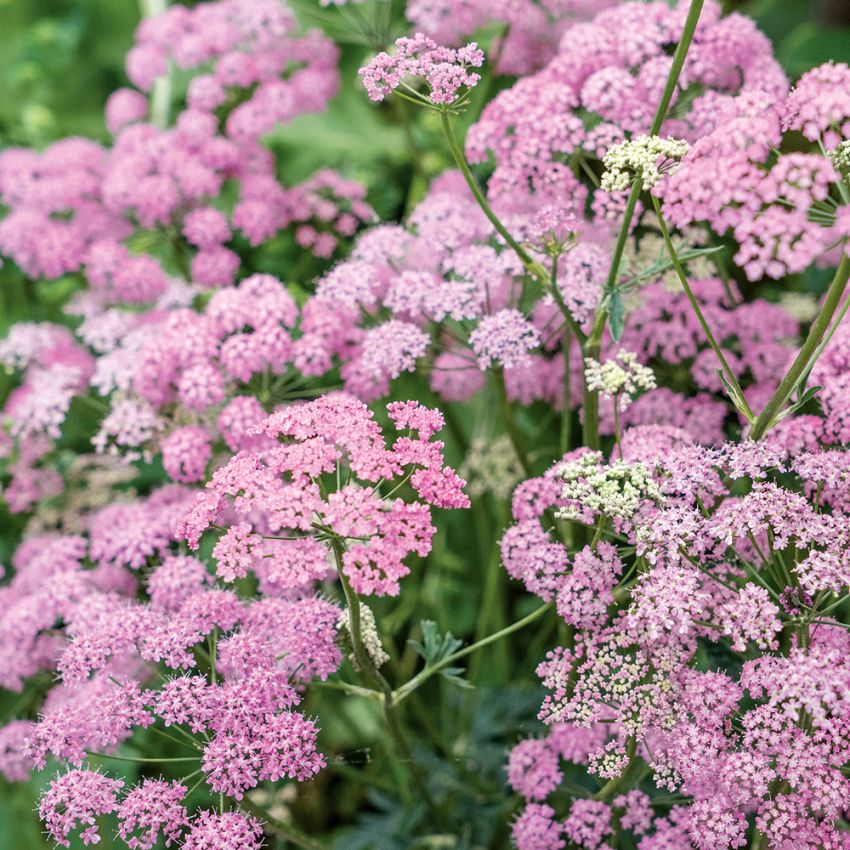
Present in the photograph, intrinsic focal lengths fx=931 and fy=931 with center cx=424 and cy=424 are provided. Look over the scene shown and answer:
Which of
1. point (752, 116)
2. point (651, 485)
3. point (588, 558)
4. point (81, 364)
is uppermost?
point (752, 116)

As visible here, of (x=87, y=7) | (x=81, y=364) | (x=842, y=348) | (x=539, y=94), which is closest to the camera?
(x=842, y=348)

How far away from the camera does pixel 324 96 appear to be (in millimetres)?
2068

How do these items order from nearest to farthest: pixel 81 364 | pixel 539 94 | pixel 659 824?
pixel 659 824
pixel 539 94
pixel 81 364

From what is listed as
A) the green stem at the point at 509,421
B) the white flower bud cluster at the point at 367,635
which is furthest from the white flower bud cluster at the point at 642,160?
the white flower bud cluster at the point at 367,635

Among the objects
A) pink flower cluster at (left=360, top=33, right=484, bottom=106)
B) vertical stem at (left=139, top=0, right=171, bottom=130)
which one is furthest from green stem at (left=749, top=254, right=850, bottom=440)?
vertical stem at (left=139, top=0, right=171, bottom=130)

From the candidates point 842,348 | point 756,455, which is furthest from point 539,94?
point 756,455

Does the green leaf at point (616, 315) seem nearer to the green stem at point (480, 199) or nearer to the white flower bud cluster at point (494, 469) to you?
the green stem at point (480, 199)

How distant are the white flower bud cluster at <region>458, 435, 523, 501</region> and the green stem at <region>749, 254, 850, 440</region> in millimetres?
615

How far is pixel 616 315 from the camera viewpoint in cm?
125

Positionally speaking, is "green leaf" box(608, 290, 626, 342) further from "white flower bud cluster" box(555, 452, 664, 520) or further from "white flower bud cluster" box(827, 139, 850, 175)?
"white flower bud cluster" box(827, 139, 850, 175)

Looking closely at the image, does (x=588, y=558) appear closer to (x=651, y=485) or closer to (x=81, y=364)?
(x=651, y=485)

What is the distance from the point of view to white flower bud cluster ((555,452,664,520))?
3.58ft

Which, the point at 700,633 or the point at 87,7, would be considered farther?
the point at 87,7

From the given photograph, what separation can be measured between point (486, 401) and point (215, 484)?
113 centimetres
